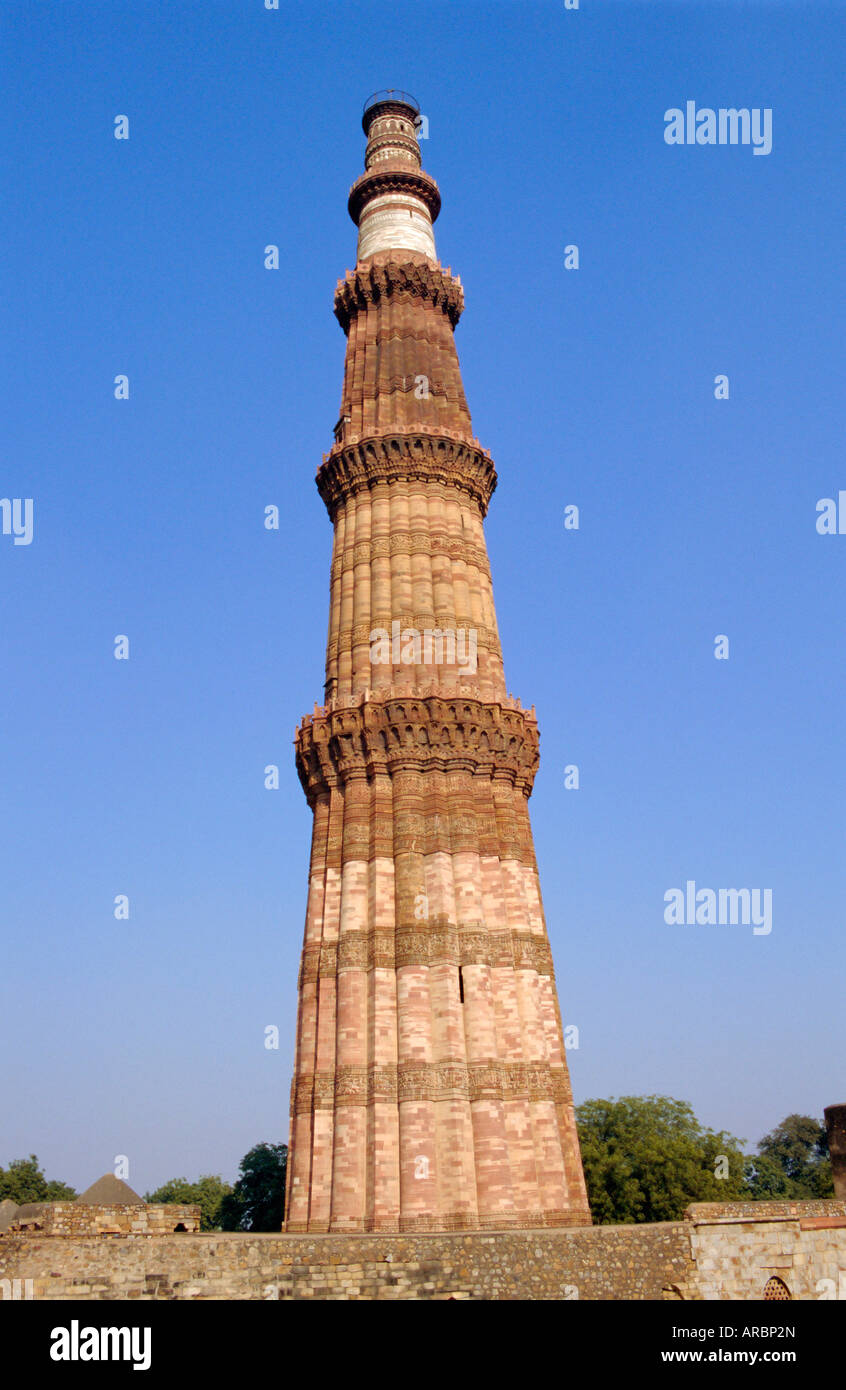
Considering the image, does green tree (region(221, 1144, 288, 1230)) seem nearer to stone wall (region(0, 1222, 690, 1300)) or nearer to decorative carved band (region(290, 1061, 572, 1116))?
decorative carved band (region(290, 1061, 572, 1116))

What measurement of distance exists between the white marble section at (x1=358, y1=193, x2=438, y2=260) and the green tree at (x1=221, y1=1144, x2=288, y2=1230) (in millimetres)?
41942

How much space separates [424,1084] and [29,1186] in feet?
207

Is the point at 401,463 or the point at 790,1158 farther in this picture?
the point at 790,1158

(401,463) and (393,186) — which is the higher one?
(393,186)

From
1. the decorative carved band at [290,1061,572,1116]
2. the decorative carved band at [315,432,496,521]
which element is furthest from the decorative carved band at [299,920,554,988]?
the decorative carved band at [315,432,496,521]

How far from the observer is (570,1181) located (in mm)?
25859

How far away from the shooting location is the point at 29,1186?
75.3m

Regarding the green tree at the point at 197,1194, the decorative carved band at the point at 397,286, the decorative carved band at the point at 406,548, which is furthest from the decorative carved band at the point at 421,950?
the green tree at the point at 197,1194

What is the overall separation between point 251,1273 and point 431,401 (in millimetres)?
28034

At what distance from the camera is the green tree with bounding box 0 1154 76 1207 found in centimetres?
7312

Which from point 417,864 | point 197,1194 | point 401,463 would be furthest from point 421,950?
point 197,1194

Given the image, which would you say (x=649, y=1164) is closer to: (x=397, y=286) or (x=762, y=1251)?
(x=762, y=1251)
